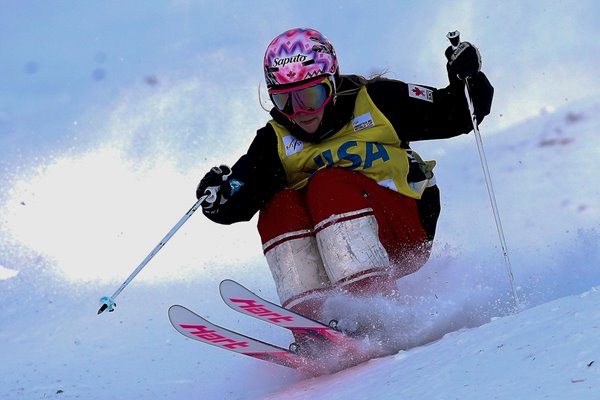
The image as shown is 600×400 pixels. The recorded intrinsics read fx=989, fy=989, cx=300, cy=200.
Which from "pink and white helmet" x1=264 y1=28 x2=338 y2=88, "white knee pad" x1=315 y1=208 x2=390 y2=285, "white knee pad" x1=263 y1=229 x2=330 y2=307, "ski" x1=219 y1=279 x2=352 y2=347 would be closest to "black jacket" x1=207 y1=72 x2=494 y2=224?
"pink and white helmet" x1=264 y1=28 x2=338 y2=88

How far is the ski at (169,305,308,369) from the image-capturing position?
387 cm

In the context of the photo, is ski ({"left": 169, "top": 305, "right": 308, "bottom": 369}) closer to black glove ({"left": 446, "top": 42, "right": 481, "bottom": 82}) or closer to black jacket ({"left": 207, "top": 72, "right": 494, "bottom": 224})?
black jacket ({"left": 207, "top": 72, "right": 494, "bottom": 224})

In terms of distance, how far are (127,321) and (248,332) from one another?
95cm

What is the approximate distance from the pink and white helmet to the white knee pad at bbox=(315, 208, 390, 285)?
652mm

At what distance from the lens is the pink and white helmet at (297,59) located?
418 centimetres

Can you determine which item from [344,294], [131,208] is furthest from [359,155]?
[131,208]

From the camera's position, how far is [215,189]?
430cm

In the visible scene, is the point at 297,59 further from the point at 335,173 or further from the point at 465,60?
the point at 465,60

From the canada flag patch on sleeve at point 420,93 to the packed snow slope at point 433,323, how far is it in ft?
2.86

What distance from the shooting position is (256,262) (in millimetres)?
6449

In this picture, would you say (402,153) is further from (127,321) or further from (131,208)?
(131,208)

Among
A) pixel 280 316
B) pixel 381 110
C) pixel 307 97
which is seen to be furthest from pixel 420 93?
pixel 280 316

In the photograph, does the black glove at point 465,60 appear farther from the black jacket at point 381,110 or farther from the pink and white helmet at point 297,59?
the pink and white helmet at point 297,59

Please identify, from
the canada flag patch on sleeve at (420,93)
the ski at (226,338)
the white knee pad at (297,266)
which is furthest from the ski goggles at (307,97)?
the ski at (226,338)
